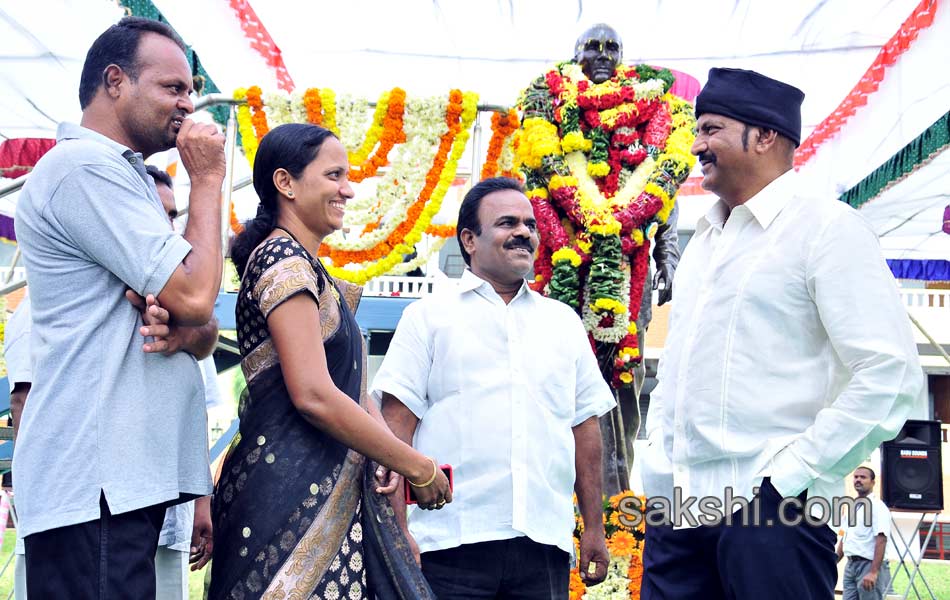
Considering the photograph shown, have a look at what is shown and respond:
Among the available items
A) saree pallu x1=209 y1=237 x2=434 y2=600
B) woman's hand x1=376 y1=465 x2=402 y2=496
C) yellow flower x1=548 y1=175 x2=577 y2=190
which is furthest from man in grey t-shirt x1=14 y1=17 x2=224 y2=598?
yellow flower x1=548 y1=175 x2=577 y2=190

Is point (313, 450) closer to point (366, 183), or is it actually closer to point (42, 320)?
point (42, 320)

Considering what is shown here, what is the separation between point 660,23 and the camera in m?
10.1

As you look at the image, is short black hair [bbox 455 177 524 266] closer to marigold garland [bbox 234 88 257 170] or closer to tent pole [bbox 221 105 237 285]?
marigold garland [bbox 234 88 257 170]

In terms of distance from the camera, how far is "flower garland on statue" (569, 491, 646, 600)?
4.75 m

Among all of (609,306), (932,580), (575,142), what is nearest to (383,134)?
(575,142)

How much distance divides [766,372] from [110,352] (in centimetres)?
147

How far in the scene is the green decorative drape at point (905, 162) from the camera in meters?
8.91

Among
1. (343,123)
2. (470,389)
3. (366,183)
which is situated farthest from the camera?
(366,183)

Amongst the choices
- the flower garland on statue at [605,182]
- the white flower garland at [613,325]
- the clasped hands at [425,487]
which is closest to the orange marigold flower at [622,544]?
the flower garland on statue at [605,182]

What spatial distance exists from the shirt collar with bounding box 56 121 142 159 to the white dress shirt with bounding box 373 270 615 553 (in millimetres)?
1259

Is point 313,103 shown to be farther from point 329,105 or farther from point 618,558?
point 618,558

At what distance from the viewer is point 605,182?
5.11m

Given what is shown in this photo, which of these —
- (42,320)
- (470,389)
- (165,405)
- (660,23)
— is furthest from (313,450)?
(660,23)

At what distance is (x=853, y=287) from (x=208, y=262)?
143cm
